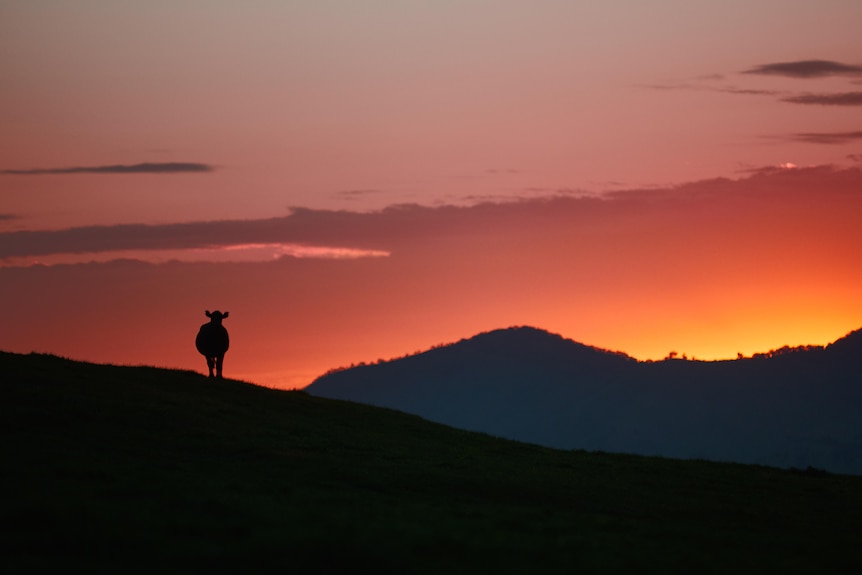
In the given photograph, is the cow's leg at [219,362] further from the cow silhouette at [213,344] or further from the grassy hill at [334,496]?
the grassy hill at [334,496]

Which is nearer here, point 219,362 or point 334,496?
point 334,496

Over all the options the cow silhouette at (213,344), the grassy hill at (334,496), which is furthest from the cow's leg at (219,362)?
the grassy hill at (334,496)

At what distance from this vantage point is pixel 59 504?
72.3ft

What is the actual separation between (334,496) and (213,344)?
28.7m

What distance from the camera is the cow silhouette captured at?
53469 mm

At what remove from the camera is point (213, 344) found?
53.4 metres

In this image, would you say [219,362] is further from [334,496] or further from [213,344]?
[334,496]

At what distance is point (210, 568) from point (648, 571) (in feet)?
25.5

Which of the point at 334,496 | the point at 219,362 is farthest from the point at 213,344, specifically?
the point at 334,496

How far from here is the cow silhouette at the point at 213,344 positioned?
175 feet

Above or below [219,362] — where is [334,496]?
below

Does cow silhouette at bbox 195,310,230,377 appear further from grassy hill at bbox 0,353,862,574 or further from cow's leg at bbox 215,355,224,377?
grassy hill at bbox 0,353,862,574

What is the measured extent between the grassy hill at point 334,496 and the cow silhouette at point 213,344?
4.47m

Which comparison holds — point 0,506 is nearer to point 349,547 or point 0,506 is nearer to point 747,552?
point 349,547
